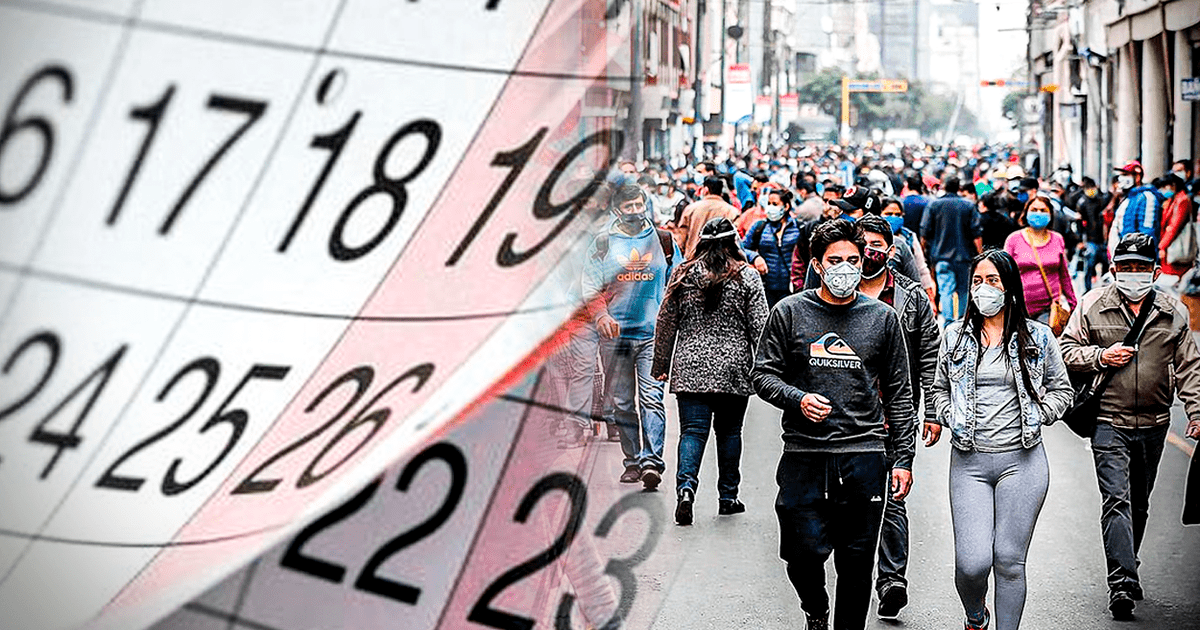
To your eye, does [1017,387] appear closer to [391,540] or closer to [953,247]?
[391,540]

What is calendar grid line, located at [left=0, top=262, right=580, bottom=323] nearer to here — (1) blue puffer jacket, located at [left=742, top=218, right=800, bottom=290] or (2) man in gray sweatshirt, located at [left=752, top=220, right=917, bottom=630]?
(2) man in gray sweatshirt, located at [left=752, top=220, right=917, bottom=630]

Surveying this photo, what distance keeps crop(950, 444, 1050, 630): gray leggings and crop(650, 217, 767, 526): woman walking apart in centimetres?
268

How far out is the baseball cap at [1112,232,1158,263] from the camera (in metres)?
6.88

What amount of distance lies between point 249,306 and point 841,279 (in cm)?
406

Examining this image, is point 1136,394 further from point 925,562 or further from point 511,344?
point 511,344

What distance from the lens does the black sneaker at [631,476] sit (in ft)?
7.16

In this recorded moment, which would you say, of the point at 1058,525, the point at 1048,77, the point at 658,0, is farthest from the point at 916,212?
the point at 1048,77

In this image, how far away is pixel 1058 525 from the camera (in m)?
8.72

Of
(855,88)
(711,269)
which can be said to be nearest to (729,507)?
(711,269)

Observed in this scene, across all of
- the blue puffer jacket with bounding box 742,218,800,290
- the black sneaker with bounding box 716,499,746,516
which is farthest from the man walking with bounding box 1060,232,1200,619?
the blue puffer jacket with bounding box 742,218,800,290

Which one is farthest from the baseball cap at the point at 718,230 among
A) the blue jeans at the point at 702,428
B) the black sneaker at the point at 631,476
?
the black sneaker at the point at 631,476

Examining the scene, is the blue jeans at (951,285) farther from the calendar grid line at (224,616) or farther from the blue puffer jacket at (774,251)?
the calendar grid line at (224,616)

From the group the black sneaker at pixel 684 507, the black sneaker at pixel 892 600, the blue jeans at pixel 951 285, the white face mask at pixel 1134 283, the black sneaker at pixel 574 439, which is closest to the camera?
the black sneaker at pixel 574 439

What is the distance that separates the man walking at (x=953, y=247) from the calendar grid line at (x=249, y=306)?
47.6 feet
